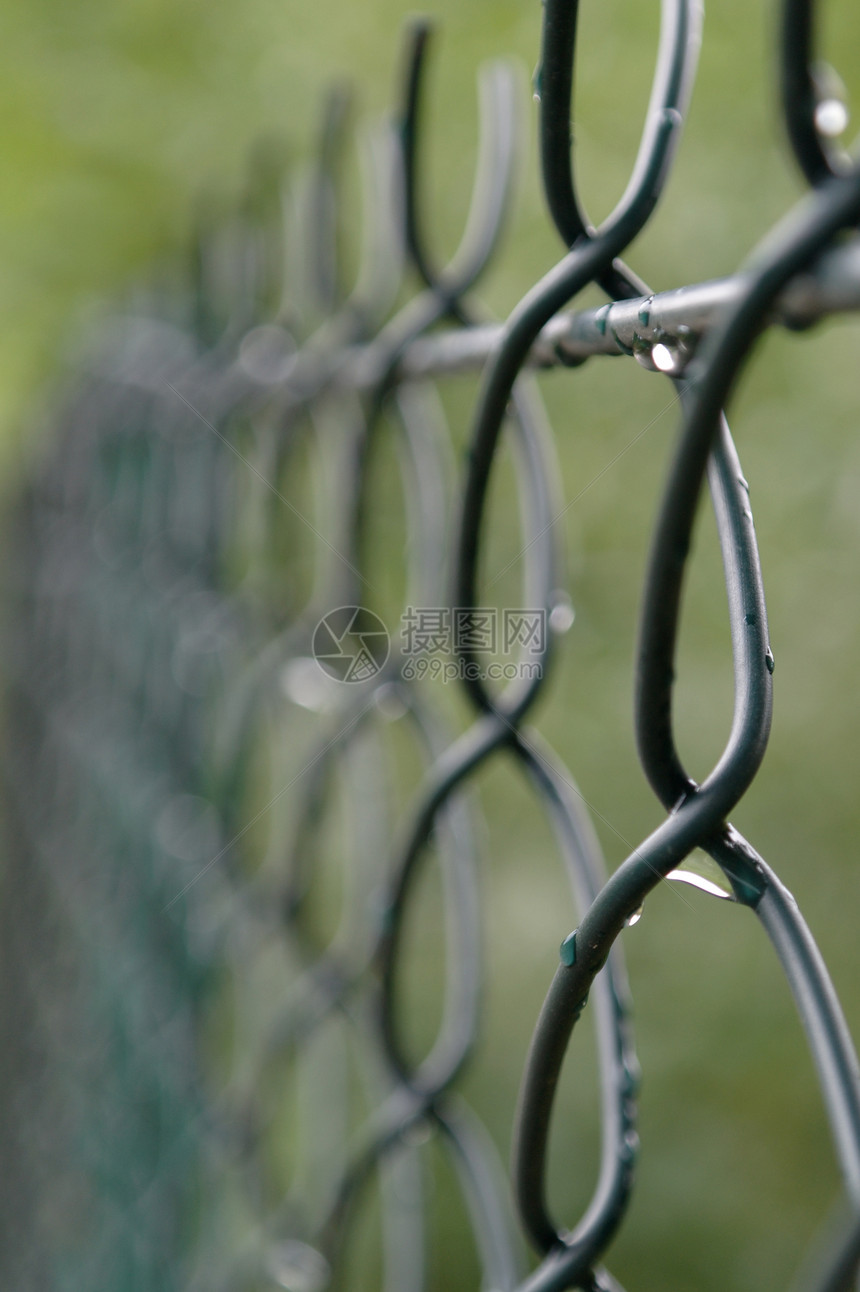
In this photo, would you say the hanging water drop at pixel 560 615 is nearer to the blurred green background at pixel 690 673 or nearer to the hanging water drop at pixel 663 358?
the hanging water drop at pixel 663 358

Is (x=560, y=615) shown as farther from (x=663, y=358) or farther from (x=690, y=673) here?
(x=690, y=673)

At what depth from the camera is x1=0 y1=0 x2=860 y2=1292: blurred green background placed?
106 centimetres

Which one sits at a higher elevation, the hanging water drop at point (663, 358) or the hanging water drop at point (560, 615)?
the hanging water drop at point (663, 358)

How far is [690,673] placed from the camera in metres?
1.16

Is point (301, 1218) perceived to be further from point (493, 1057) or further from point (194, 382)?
point (493, 1057)

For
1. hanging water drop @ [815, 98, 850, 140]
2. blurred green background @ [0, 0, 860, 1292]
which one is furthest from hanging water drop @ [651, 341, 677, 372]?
blurred green background @ [0, 0, 860, 1292]

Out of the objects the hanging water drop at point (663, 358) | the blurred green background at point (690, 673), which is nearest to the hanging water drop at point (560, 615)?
the hanging water drop at point (663, 358)

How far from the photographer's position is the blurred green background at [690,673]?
41.9 inches

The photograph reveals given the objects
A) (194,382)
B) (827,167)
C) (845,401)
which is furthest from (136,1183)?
(845,401)

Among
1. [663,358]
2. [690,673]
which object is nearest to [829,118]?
[663,358]

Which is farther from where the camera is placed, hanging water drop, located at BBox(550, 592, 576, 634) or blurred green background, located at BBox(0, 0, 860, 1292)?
blurred green background, located at BBox(0, 0, 860, 1292)

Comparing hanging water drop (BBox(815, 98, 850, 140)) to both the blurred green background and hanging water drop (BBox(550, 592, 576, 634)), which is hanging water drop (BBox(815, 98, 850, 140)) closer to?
hanging water drop (BBox(550, 592, 576, 634))

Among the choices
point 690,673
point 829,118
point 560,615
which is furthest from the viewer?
point 690,673

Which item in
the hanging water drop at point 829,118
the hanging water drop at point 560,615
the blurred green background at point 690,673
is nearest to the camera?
the hanging water drop at point 829,118
